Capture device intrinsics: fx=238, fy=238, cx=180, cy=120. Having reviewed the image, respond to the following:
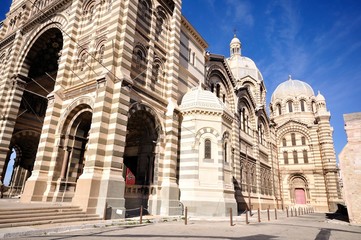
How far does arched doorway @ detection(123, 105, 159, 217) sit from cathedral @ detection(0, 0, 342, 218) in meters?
0.07

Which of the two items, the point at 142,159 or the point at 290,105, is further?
the point at 290,105

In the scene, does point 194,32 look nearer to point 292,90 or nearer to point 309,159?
point 309,159

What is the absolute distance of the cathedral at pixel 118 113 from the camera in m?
12.9

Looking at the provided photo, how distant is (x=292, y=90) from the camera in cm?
4925

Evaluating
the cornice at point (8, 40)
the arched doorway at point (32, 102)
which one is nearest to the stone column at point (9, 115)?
the arched doorway at point (32, 102)

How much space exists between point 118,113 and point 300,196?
3766 cm

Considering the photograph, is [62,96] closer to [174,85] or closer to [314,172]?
[174,85]

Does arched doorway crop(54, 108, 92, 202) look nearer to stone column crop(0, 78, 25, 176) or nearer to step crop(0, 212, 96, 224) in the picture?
step crop(0, 212, 96, 224)

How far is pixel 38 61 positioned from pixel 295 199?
135 ft

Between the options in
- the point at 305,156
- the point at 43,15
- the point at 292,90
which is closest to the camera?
the point at 43,15

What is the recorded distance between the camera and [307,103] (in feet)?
153

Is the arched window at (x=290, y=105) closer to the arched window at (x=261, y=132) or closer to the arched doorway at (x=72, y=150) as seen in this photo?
the arched window at (x=261, y=132)

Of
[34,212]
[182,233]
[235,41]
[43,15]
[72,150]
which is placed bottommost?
[182,233]

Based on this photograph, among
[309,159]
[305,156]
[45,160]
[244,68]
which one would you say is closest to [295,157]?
[305,156]
